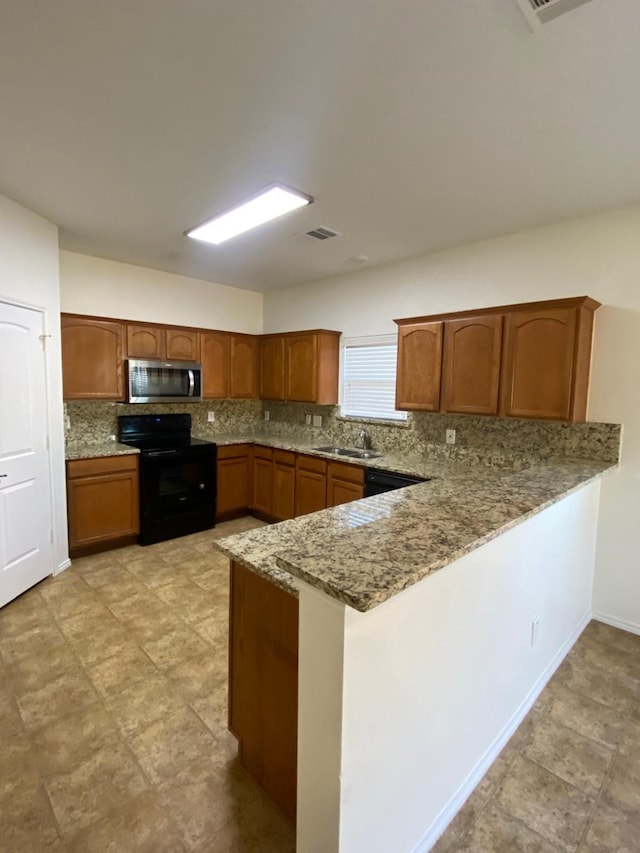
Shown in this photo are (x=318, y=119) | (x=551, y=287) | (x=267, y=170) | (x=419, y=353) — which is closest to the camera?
(x=318, y=119)

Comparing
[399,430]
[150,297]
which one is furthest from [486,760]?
[150,297]

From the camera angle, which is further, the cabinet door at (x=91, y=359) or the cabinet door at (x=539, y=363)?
the cabinet door at (x=91, y=359)

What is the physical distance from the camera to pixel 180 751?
1849 mm

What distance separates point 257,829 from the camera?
1.54 meters

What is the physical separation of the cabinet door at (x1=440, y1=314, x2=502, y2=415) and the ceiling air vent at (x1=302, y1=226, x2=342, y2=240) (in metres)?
1.12

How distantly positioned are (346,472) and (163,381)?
7.11 ft

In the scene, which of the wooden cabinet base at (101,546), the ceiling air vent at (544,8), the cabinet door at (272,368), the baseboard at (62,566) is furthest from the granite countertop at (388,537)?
the cabinet door at (272,368)

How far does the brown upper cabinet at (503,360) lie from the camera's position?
2762 millimetres

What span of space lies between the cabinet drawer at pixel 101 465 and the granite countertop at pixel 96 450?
0.04 meters

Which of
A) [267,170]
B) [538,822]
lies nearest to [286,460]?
[267,170]

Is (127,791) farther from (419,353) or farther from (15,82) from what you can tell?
(419,353)

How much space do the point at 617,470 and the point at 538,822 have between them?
6.95 feet

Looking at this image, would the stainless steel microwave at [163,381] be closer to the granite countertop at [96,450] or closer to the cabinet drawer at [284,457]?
the granite countertop at [96,450]

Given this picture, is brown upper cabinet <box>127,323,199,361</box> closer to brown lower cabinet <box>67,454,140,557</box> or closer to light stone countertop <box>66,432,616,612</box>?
brown lower cabinet <box>67,454,140,557</box>
